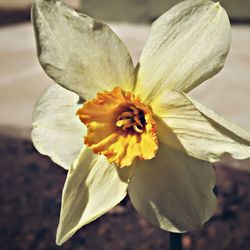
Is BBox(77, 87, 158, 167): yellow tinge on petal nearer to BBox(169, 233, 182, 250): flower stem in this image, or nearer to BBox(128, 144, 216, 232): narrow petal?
BBox(128, 144, 216, 232): narrow petal

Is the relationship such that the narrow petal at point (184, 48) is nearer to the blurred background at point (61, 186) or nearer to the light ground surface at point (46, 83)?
the blurred background at point (61, 186)

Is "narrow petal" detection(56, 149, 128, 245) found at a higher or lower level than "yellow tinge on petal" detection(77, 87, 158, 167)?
lower

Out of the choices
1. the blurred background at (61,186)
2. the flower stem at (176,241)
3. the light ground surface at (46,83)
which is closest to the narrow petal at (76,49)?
the flower stem at (176,241)

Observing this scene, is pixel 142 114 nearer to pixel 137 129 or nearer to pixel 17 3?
pixel 137 129

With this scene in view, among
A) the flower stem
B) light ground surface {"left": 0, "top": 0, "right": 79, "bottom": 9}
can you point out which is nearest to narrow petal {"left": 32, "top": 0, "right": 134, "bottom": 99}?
the flower stem

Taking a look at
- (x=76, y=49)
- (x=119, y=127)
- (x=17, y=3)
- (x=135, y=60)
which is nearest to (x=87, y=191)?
(x=119, y=127)

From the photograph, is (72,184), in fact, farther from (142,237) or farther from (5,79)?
(5,79)
